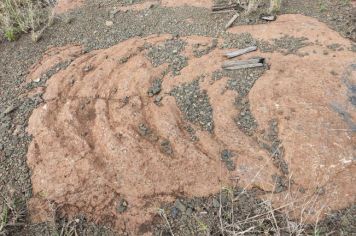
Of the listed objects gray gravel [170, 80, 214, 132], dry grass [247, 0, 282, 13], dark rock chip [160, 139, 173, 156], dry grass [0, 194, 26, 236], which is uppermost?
dry grass [247, 0, 282, 13]

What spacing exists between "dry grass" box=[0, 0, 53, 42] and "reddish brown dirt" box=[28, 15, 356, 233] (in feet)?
2.98

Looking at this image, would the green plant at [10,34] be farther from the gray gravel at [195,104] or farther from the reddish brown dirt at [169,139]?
the gray gravel at [195,104]

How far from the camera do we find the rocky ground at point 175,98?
7.57 feet

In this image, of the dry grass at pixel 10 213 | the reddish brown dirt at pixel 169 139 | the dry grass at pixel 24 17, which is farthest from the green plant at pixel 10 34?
the dry grass at pixel 10 213

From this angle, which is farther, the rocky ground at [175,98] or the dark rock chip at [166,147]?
the dark rock chip at [166,147]

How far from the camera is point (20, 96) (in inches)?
122

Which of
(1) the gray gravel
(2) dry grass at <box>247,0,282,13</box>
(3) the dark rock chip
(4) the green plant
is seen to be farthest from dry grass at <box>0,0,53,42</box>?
(2) dry grass at <box>247,0,282,13</box>

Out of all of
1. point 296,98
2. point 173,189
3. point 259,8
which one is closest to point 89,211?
point 173,189

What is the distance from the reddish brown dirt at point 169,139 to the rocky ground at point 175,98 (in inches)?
1.9

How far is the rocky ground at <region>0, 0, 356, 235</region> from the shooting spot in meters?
2.31

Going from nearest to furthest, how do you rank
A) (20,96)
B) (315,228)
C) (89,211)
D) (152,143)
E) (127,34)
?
(315,228) → (89,211) → (152,143) → (20,96) → (127,34)

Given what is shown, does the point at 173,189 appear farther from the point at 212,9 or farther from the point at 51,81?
the point at 212,9

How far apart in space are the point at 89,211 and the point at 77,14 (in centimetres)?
233

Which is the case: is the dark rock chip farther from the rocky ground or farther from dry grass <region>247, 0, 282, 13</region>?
dry grass <region>247, 0, 282, 13</region>
